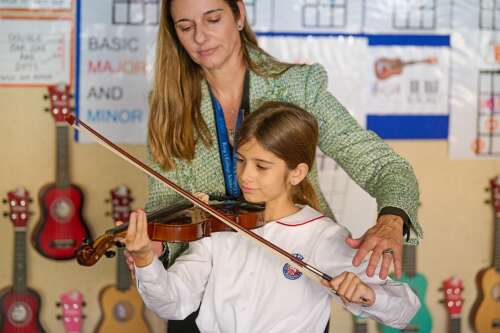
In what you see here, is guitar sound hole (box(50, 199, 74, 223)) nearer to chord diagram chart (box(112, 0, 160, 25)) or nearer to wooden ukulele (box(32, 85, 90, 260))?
wooden ukulele (box(32, 85, 90, 260))

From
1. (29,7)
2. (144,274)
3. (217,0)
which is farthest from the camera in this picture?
(29,7)

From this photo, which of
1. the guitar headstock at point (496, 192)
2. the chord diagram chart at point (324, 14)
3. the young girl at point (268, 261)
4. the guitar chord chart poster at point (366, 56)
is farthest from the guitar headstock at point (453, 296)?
the young girl at point (268, 261)

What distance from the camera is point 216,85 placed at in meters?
2.36

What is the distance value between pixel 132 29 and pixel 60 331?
129 cm

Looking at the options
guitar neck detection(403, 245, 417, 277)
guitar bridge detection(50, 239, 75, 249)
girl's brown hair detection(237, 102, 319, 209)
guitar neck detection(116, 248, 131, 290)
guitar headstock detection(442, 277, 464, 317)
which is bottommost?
guitar headstock detection(442, 277, 464, 317)

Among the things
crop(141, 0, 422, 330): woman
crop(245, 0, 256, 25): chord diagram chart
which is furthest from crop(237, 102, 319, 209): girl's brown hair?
crop(245, 0, 256, 25): chord diagram chart

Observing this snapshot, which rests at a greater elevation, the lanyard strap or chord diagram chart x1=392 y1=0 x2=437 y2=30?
chord diagram chart x1=392 y1=0 x2=437 y2=30

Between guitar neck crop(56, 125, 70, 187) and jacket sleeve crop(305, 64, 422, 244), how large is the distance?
4.64 feet

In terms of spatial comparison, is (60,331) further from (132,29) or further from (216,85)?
(216,85)

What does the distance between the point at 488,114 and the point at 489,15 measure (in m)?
0.41

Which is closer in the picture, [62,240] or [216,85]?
[216,85]

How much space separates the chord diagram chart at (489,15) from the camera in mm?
3498

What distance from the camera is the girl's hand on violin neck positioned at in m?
1.82

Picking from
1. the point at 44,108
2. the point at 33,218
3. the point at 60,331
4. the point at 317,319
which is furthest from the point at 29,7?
the point at 317,319
